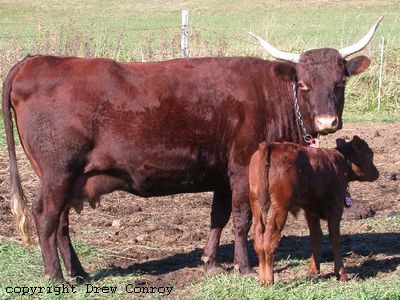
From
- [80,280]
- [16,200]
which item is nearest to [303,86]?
[80,280]

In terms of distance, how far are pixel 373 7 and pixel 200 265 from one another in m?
43.0

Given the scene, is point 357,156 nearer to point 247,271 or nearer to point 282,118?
point 282,118

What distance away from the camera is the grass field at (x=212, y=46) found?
6.37 metres

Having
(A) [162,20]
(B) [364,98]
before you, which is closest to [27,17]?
(A) [162,20]

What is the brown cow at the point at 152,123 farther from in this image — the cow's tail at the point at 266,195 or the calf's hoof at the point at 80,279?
the cow's tail at the point at 266,195

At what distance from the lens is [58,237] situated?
722cm

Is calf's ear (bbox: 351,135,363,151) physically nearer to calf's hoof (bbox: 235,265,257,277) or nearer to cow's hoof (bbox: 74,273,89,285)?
calf's hoof (bbox: 235,265,257,277)

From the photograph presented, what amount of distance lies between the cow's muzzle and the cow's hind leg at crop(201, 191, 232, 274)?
1.15 meters

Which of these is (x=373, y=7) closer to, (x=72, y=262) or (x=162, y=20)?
(x=162, y=20)

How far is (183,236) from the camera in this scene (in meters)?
8.42

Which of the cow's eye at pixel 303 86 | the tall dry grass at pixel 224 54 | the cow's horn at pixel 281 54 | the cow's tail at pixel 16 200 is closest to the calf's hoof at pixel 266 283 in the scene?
the cow's eye at pixel 303 86

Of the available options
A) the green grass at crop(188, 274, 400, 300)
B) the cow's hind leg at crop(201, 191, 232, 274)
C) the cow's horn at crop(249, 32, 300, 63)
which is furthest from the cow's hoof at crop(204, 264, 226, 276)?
the cow's horn at crop(249, 32, 300, 63)

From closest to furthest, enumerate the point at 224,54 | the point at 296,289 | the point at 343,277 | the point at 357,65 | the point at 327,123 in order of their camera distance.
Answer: the point at 296,289 → the point at 343,277 → the point at 327,123 → the point at 357,65 → the point at 224,54

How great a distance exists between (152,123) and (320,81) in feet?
4.81
